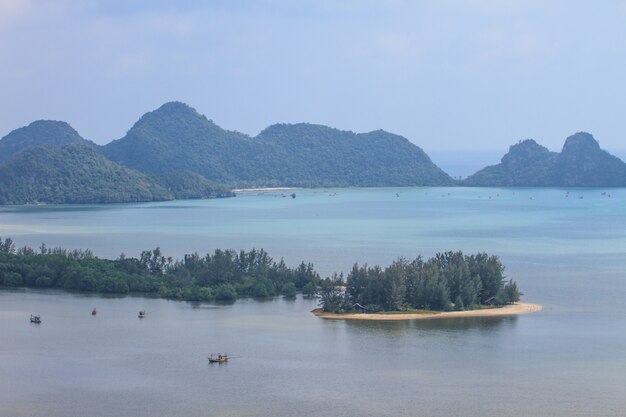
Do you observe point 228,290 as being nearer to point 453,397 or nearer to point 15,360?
point 15,360

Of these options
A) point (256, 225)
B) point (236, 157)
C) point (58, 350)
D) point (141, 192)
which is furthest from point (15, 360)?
point (236, 157)

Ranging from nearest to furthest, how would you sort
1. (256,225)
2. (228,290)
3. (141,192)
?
(228,290) → (256,225) → (141,192)

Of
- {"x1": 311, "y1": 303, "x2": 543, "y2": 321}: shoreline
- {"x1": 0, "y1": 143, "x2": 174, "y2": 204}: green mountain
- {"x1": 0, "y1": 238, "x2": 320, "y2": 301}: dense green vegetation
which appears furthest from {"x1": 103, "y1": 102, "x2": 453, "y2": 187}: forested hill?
{"x1": 311, "y1": 303, "x2": 543, "y2": 321}: shoreline

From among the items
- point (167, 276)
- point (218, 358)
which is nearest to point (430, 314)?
point (218, 358)

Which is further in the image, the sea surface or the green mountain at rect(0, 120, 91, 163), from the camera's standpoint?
the green mountain at rect(0, 120, 91, 163)

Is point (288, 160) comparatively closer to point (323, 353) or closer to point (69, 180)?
point (69, 180)

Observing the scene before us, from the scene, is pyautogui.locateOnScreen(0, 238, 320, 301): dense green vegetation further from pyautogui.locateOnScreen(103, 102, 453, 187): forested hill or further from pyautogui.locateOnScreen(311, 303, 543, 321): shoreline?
pyautogui.locateOnScreen(103, 102, 453, 187): forested hill

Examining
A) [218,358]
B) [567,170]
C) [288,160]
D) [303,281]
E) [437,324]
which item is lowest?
[218,358]
